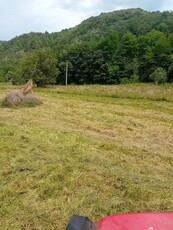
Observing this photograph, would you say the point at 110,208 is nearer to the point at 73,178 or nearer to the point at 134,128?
the point at 73,178

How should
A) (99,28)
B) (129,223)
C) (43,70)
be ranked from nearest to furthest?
(129,223)
(43,70)
(99,28)

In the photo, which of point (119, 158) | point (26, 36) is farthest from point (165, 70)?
point (26, 36)

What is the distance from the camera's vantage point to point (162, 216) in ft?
7.30

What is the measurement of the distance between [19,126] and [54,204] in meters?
4.37

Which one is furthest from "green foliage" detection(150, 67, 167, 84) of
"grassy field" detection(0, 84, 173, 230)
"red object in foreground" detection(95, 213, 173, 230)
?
"red object in foreground" detection(95, 213, 173, 230)

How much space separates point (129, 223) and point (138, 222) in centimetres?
6

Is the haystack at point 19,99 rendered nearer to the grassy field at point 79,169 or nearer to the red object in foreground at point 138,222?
the grassy field at point 79,169

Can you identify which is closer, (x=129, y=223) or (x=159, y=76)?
(x=129, y=223)

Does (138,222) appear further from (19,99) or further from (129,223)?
(19,99)

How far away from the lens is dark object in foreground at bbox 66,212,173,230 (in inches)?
79.2

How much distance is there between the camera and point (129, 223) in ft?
6.93

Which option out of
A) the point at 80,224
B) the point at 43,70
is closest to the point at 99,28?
the point at 43,70

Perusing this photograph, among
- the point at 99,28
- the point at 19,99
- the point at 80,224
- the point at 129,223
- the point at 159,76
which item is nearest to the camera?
the point at 80,224

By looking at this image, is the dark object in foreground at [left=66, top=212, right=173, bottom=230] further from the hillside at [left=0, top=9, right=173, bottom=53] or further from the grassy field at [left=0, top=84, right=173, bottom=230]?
the hillside at [left=0, top=9, right=173, bottom=53]
